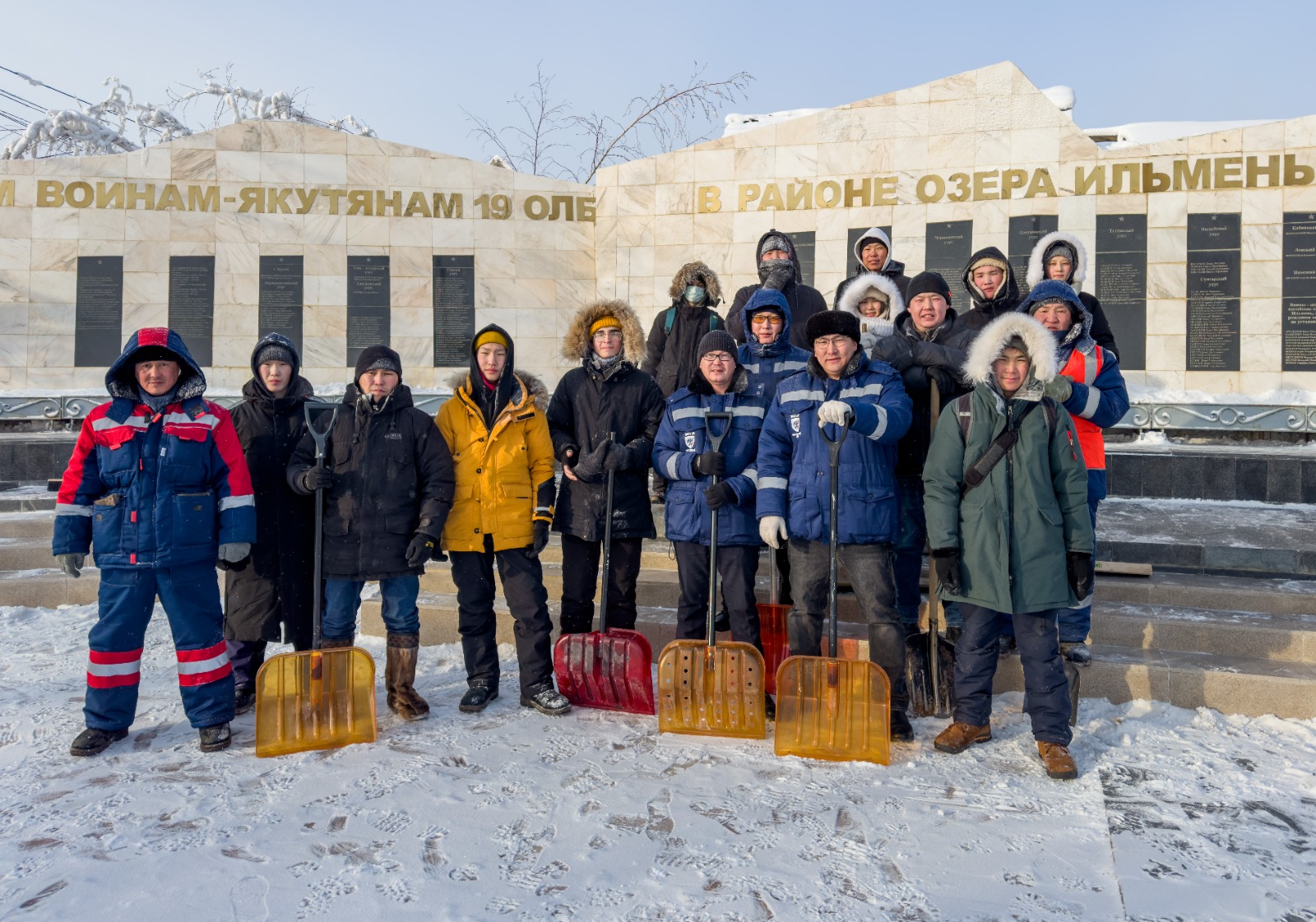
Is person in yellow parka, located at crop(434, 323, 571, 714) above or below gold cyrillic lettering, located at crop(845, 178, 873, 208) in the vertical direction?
below

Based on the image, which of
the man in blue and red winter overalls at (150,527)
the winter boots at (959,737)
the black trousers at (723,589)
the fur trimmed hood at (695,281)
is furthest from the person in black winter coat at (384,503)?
the winter boots at (959,737)

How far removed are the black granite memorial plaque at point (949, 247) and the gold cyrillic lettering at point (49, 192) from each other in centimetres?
1035

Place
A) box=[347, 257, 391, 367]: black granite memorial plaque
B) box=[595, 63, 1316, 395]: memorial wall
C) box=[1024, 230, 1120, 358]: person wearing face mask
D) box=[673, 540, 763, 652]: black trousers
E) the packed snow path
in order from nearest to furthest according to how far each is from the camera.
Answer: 1. the packed snow path
2. box=[673, 540, 763, 652]: black trousers
3. box=[1024, 230, 1120, 358]: person wearing face mask
4. box=[595, 63, 1316, 395]: memorial wall
5. box=[347, 257, 391, 367]: black granite memorial plaque

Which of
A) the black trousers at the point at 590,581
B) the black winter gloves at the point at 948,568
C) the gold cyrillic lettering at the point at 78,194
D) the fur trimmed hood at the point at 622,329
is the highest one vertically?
the gold cyrillic lettering at the point at 78,194

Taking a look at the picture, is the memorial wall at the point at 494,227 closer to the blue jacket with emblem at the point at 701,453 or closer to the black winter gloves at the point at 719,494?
the blue jacket with emblem at the point at 701,453

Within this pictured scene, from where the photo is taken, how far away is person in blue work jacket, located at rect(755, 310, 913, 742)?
3658mm

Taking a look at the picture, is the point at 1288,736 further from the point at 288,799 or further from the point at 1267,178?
the point at 1267,178

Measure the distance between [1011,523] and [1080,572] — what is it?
0.33 metres

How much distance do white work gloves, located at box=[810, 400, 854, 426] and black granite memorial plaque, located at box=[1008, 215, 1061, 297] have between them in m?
6.90

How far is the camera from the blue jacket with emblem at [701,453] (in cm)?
398

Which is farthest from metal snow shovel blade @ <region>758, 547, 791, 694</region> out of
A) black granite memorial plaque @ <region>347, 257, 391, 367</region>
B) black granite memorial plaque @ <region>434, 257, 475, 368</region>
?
black granite memorial plaque @ <region>347, 257, 391, 367</region>

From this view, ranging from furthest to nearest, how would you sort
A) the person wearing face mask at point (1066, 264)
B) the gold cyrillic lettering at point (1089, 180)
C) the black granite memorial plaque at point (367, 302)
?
the black granite memorial plaque at point (367, 302)
the gold cyrillic lettering at point (1089, 180)
the person wearing face mask at point (1066, 264)

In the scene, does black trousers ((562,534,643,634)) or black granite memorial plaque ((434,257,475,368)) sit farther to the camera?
black granite memorial plaque ((434,257,475,368))

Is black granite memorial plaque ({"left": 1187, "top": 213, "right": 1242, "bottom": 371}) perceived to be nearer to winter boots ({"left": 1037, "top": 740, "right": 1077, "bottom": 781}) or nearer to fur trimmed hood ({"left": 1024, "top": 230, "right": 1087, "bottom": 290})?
fur trimmed hood ({"left": 1024, "top": 230, "right": 1087, "bottom": 290})
